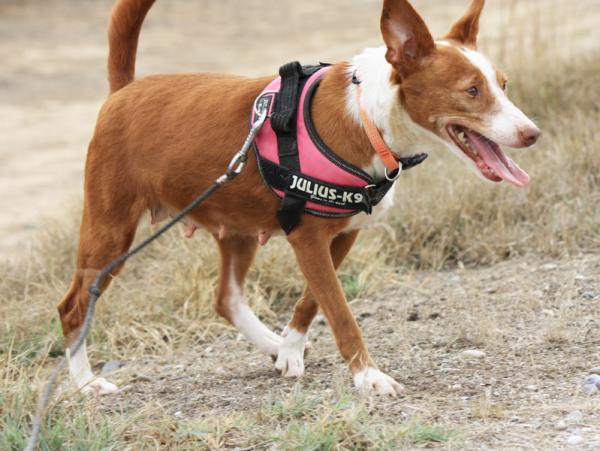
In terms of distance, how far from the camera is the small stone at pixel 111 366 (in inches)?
204

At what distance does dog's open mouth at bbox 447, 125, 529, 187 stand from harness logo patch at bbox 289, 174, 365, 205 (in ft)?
1.39

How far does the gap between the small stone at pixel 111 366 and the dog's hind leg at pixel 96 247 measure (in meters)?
0.42

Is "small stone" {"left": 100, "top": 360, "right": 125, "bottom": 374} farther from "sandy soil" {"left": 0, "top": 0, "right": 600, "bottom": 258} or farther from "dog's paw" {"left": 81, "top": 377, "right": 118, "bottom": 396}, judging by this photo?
"sandy soil" {"left": 0, "top": 0, "right": 600, "bottom": 258}

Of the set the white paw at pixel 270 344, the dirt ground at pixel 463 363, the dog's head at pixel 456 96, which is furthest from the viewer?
the white paw at pixel 270 344

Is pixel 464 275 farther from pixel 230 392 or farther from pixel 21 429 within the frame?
pixel 21 429

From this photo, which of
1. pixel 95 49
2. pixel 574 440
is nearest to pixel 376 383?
pixel 574 440

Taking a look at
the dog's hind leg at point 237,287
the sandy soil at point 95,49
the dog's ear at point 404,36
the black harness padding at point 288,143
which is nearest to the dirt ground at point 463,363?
the dog's hind leg at point 237,287

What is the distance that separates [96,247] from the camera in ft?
15.2

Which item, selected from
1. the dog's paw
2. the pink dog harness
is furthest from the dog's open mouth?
the dog's paw

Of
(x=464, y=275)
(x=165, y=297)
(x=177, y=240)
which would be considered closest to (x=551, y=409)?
(x=464, y=275)

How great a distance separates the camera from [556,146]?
21.9 ft

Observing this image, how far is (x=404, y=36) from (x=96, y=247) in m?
1.61

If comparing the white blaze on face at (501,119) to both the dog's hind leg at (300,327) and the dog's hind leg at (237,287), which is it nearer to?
the dog's hind leg at (300,327)

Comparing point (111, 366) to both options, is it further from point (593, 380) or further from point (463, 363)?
point (593, 380)
